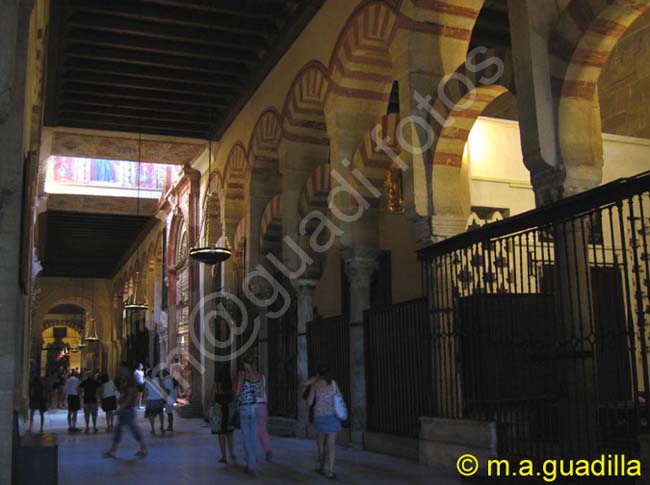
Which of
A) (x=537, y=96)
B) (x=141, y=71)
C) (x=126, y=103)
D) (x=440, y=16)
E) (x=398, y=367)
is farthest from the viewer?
(x=126, y=103)

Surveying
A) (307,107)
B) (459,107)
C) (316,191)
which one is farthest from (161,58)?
(459,107)

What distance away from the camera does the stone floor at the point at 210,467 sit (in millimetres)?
5918

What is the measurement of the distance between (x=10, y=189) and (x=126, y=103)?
8202 mm

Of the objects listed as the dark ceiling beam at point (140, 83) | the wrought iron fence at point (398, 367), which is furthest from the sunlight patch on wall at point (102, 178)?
the wrought iron fence at point (398, 367)

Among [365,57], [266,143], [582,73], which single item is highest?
[365,57]

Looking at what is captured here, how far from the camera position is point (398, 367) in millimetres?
7523

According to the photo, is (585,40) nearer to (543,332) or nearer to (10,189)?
(543,332)

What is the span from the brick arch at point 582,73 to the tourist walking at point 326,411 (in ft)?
8.12

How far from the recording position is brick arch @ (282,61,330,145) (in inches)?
369

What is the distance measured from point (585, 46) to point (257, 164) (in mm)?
7040

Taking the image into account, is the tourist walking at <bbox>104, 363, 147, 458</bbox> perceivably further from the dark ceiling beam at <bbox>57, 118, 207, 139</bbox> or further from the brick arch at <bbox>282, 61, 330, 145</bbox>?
the dark ceiling beam at <bbox>57, 118, 207, 139</bbox>

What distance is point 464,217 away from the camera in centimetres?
698

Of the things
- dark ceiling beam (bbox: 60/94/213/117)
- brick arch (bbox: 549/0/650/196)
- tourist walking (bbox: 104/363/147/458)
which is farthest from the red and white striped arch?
dark ceiling beam (bbox: 60/94/213/117)

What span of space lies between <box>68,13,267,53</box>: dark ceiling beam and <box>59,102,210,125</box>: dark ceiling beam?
9.14 ft
